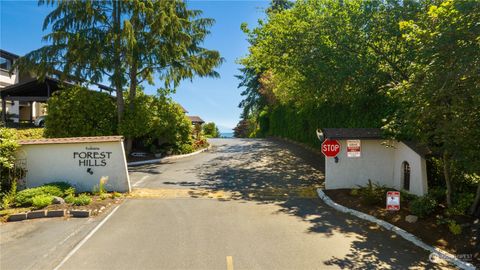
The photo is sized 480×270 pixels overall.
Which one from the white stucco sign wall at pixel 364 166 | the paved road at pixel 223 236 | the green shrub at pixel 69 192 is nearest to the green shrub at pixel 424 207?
the paved road at pixel 223 236

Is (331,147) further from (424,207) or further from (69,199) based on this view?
(69,199)

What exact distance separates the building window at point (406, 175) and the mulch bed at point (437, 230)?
5.40 feet

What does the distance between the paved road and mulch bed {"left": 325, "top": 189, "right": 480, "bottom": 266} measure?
0.62 meters

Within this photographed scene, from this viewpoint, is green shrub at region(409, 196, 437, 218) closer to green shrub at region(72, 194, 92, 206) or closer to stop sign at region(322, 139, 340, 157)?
stop sign at region(322, 139, 340, 157)

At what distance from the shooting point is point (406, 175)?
38.9 ft

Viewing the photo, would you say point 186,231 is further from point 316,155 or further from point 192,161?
point 316,155

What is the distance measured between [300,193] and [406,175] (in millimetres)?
3672

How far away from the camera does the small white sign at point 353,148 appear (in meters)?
12.6

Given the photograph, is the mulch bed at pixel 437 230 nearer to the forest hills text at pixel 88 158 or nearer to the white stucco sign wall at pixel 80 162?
the white stucco sign wall at pixel 80 162

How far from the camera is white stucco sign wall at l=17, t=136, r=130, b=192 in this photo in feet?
40.6

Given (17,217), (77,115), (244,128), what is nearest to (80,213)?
(17,217)

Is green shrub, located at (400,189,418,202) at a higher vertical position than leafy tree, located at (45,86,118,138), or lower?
lower

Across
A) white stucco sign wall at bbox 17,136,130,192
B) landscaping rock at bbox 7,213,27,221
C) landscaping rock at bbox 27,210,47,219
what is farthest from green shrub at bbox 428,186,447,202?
landscaping rock at bbox 7,213,27,221

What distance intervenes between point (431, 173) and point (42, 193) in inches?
483
